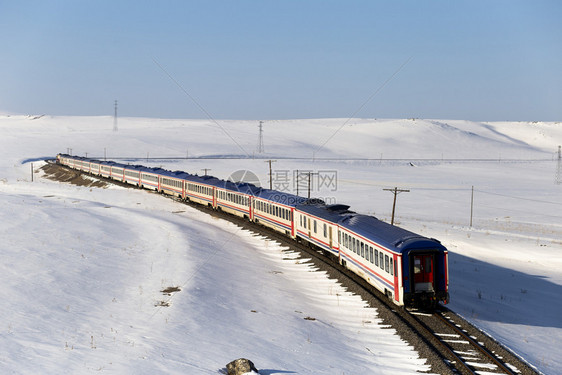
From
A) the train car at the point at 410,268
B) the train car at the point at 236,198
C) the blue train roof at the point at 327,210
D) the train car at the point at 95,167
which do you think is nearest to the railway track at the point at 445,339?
the train car at the point at 410,268

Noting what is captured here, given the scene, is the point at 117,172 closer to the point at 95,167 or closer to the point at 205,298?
the point at 95,167

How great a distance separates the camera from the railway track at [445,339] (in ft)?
48.6

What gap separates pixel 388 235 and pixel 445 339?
504 centimetres

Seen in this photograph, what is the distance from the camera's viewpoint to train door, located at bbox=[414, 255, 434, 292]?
19.4 m

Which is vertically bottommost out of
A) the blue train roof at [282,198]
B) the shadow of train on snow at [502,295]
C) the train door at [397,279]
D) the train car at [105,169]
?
the shadow of train on snow at [502,295]

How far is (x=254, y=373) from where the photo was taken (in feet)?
41.8

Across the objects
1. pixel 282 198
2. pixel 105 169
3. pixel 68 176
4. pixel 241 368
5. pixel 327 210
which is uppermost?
pixel 105 169

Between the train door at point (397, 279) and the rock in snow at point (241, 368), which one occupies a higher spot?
the train door at point (397, 279)

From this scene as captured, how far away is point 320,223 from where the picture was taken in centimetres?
2870

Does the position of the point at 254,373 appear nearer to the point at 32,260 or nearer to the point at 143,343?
the point at 143,343

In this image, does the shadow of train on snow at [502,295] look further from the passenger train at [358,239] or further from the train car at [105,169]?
the train car at [105,169]

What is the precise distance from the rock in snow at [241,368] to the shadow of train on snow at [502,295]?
11.7 m

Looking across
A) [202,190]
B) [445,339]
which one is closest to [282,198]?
[202,190]

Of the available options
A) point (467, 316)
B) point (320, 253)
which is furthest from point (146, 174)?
point (467, 316)
